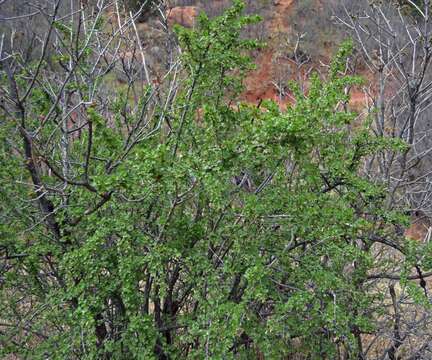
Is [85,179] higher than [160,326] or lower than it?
higher

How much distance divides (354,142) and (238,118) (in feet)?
2.56

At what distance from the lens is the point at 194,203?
3.64m

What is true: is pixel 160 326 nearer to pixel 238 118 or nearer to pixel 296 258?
pixel 296 258

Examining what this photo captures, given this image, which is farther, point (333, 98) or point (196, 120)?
point (196, 120)

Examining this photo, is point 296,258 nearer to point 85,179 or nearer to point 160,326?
point 160,326

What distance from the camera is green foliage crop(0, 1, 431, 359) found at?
304cm

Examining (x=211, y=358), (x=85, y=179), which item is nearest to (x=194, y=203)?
(x=85, y=179)

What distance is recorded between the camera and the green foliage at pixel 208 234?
3037mm

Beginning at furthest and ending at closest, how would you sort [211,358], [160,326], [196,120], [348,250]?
[196,120] < [160,326] < [348,250] < [211,358]

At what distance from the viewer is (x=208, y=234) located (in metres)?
3.41

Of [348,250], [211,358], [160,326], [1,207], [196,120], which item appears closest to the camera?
[211,358]

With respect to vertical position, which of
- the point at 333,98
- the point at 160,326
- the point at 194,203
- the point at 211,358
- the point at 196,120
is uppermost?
the point at 333,98

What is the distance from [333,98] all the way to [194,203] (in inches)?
39.7

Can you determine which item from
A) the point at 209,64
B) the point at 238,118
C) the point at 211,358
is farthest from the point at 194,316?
the point at 209,64
